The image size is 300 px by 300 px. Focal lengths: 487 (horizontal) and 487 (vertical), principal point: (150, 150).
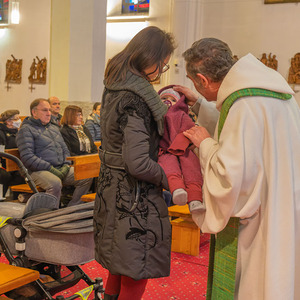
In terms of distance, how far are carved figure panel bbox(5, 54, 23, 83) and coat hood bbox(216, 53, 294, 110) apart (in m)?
12.6

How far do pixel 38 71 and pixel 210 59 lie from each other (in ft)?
39.4

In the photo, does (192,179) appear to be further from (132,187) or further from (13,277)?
(13,277)

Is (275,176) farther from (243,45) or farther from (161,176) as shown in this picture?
(243,45)

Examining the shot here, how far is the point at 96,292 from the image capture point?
3.45 metres

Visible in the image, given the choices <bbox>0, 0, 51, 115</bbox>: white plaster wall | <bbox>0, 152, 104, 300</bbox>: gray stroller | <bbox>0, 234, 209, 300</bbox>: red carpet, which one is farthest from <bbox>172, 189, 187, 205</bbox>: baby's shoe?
<bbox>0, 0, 51, 115</bbox>: white plaster wall

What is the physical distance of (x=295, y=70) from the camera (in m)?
11.5

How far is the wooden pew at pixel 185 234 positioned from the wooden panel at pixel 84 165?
1216 mm

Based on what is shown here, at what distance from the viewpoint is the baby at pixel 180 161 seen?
2400 millimetres

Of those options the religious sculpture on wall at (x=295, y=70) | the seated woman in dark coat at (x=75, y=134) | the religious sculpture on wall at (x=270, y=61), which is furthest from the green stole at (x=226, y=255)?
the religious sculpture on wall at (x=270, y=61)

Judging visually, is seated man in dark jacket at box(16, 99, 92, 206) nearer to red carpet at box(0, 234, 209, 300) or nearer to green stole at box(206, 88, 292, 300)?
red carpet at box(0, 234, 209, 300)

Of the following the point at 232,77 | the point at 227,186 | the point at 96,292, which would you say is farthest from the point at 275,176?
the point at 96,292

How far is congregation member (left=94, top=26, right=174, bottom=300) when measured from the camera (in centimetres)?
246

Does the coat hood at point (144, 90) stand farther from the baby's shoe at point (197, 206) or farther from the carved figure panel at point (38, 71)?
the carved figure panel at point (38, 71)

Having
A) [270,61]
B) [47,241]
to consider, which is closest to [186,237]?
[47,241]
